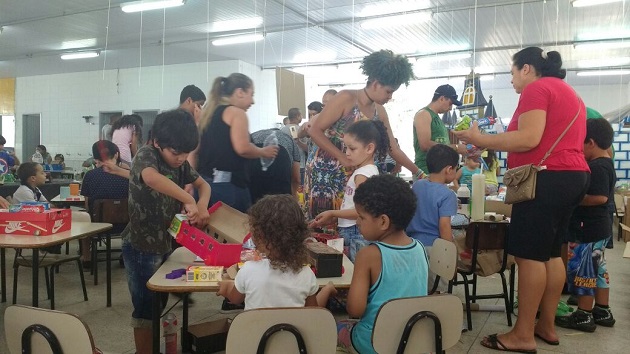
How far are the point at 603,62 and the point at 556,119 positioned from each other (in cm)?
1157

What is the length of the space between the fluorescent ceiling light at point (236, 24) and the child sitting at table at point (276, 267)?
789 cm

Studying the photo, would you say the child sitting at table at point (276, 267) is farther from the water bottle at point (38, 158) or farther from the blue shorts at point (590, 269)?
the water bottle at point (38, 158)

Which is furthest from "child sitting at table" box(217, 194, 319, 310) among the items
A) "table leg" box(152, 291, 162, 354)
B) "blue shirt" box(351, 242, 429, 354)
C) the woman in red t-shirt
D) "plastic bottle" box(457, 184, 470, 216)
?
"plastic bottle" box(457, 184, 470, 216)

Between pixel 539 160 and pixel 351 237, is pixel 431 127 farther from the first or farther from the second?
pixel 351 237

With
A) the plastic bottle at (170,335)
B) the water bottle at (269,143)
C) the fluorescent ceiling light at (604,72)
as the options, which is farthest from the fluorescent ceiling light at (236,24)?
the fluorescent ceiling light at (604,72)

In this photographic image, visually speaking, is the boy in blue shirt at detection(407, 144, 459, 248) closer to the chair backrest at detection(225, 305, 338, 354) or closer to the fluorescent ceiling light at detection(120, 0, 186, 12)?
the chair backrest at detection(225, 305, 338, 354)

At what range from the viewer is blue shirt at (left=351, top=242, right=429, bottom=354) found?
191cm

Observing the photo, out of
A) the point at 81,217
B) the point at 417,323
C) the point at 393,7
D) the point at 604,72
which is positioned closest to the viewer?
the point at 417,323

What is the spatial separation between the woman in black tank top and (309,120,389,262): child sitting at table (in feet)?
2.02

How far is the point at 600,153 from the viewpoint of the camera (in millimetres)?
3510

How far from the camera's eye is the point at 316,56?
40.3 feet

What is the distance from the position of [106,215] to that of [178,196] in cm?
267

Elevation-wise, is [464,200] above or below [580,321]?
above

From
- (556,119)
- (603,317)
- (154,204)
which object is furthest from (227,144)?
(603,317)
